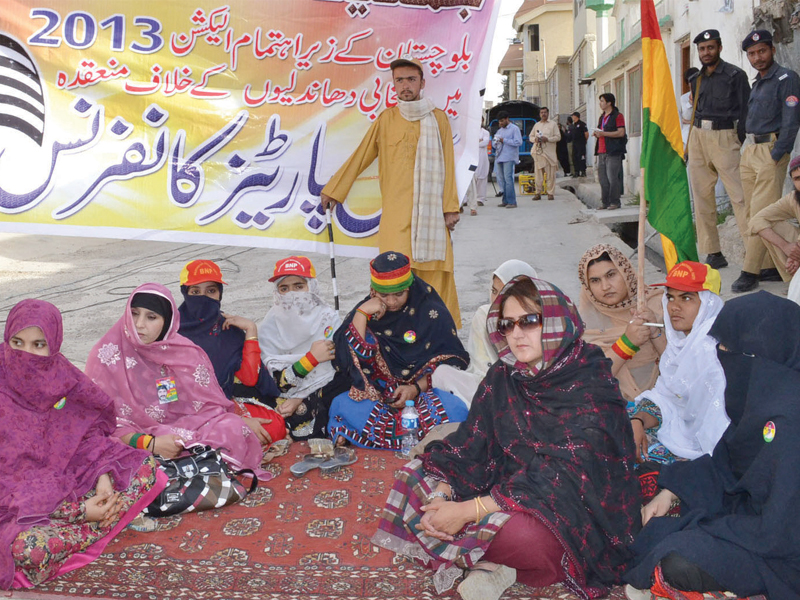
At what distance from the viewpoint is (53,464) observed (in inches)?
108

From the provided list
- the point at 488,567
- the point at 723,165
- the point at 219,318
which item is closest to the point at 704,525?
the point at 488,567

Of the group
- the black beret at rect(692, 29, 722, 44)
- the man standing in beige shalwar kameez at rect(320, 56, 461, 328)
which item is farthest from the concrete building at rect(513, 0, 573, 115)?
the man standing in beige shalwar kameez at rect(320, 56, 461, 328)

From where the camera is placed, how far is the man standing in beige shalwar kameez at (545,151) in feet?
47.2

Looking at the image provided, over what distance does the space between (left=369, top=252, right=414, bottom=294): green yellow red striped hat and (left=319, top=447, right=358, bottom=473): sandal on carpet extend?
749mm

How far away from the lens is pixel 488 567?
237cm

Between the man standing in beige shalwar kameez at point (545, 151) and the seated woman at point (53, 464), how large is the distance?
12.5 m

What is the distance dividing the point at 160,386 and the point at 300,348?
99 centimetres

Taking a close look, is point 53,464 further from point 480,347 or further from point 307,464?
point 480,347

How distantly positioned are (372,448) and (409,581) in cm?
122

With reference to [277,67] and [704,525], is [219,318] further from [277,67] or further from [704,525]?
[704,525]

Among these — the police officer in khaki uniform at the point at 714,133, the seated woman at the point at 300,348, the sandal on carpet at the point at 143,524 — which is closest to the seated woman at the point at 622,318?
the seated woman at the point at 300,348

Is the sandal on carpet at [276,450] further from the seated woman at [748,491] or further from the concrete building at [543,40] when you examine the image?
the concrete building at [543,40]

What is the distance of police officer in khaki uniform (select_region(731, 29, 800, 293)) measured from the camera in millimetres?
5215

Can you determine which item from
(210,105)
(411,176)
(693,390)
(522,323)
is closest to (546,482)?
(522,323)
